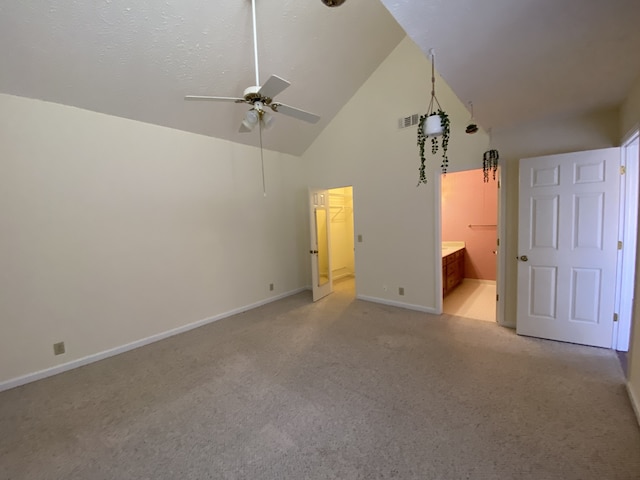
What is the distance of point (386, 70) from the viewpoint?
4.09 m

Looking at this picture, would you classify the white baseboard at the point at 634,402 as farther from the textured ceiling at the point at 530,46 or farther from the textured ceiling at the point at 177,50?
the textured ceiling at the point at 177,50

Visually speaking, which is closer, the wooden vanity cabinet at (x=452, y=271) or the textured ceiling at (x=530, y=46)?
the textured ceiling at (x=530, y=46)

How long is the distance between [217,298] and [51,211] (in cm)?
212

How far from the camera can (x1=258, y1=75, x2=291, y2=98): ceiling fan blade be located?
6.08 feet

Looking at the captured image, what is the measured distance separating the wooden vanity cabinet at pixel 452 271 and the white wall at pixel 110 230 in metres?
3.15

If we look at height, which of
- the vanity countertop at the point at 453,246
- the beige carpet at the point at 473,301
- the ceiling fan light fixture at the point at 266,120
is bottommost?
the beige carpet at the point at 473,301

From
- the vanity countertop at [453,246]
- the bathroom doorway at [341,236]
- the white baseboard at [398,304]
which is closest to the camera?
the white baseboard at [398,304]

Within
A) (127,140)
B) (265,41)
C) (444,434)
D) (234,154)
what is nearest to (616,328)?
(444,434)

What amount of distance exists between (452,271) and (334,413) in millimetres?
3719

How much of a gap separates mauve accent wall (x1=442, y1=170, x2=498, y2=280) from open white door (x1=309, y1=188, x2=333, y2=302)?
270 cm

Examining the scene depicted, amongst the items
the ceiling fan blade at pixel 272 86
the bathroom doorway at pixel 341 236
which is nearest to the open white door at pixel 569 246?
A: the ceiling fan blade at pixel 272 86

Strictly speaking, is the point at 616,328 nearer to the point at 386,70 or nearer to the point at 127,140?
the point at 386,70

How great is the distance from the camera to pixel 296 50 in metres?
3.17

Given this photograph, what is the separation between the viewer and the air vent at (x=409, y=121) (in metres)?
3.87
